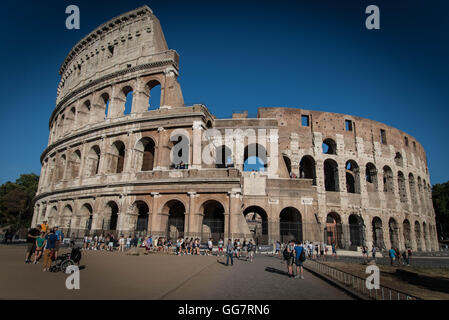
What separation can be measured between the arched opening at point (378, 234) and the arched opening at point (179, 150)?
21095mm

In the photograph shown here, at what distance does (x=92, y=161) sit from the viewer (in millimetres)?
23531

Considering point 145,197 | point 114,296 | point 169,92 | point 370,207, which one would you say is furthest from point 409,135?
point 114,296

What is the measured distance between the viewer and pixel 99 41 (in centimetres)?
2723

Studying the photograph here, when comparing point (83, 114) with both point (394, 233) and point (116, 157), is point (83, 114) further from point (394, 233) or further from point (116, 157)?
point (394, 233)

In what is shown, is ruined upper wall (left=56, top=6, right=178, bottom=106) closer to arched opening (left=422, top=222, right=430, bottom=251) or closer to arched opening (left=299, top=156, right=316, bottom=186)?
arched opening (left=299, top=156, right=316, bottom=186)

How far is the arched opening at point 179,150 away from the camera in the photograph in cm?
2045

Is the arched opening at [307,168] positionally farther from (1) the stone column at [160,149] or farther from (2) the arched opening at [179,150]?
(1) the stone column at [160,149]

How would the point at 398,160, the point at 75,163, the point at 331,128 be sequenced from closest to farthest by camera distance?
the point at 75,163 → the point at 331,128 → the point at 398,160

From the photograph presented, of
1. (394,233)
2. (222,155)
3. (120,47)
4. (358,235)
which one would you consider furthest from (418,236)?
(120,47)

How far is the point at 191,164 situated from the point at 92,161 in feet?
35.2

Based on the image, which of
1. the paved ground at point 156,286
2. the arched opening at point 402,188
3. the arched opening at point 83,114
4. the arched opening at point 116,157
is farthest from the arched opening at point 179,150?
the arched opening at point 402,188

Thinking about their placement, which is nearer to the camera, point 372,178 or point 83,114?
point 83,114
